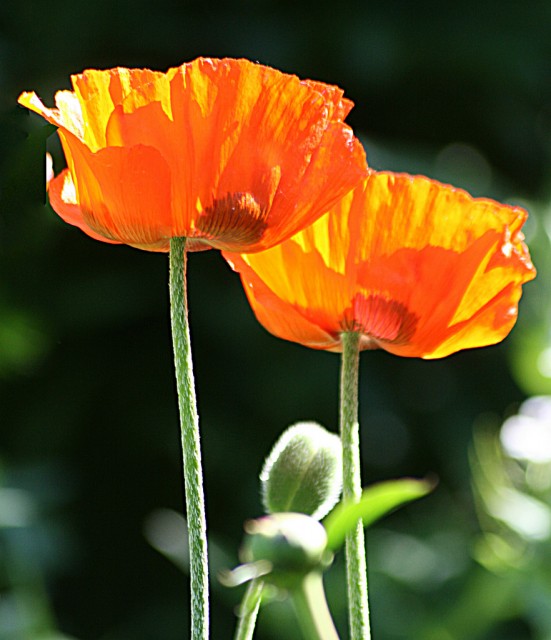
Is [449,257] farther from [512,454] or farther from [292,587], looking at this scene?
[512,454]

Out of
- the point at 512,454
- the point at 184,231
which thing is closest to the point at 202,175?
the point at 184,231

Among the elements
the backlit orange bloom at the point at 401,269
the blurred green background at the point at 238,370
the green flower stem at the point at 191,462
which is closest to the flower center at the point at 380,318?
the backlit orange bloom at the point at 401,269

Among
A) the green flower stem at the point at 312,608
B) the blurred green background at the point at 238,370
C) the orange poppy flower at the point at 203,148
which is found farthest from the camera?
the blurred green background at the point at 238,370

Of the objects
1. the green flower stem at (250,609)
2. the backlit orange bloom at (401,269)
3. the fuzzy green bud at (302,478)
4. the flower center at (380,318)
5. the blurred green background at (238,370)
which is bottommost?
the green flower stem at (250,609)

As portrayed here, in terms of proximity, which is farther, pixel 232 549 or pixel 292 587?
pixel 232 549

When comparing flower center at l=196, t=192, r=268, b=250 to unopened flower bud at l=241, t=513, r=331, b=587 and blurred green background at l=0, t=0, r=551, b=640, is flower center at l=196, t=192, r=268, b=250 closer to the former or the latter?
unopened flower bud at l=241, t=513, r=331, b=587

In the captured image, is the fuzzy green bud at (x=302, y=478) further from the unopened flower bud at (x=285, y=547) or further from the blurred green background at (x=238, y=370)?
the blurred green background at (x=238, y=370)
